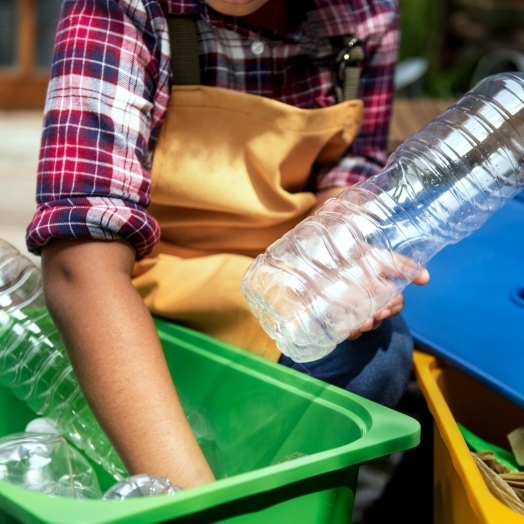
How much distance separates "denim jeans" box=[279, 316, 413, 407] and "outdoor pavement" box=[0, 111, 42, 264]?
0.69 metres

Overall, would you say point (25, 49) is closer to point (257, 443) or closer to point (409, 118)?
point (409, 118)

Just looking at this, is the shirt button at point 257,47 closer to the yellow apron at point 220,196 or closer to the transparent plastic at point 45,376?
the yellow apron at point 220,196

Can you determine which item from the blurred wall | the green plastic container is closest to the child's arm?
the green plastic container

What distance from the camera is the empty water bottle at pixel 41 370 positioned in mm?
1017

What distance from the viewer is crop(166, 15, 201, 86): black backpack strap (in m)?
0.94

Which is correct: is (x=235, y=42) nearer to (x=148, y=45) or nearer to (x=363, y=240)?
(x=148, y=45)

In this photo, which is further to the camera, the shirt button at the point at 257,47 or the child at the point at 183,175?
the shirt button at the point at 257,47

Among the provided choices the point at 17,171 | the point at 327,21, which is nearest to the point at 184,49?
the point at 327,21

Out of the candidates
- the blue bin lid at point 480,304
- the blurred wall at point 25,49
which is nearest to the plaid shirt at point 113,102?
the blue bin lid at point 480,304

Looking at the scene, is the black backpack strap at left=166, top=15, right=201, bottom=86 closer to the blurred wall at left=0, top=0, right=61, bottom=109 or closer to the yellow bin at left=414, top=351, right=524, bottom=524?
the yellow bin at left=414, top=351, right=524, bottom=524

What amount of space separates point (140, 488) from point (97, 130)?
1.25ft

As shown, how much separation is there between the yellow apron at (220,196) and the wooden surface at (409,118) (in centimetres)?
54

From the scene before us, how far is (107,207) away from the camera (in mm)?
829

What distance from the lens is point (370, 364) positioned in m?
1.02
